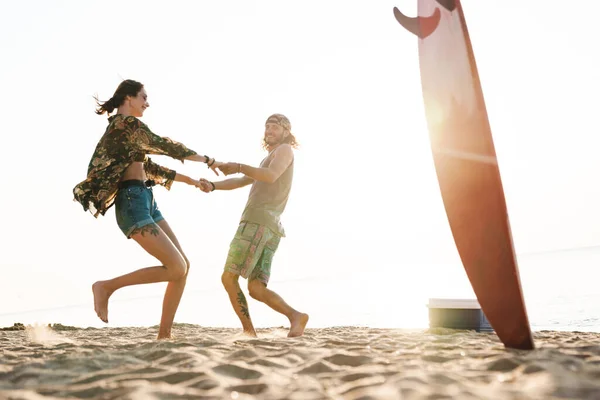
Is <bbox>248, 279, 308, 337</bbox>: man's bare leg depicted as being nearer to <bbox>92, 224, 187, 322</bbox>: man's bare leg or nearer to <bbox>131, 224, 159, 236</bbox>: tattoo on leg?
<bbox>92, 224, 187, 322</bbox>: man's bare leg

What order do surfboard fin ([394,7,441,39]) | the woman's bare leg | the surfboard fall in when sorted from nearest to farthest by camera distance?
the surfboard
surfboard fin ([394,7,441,39])
the woman's bare leg

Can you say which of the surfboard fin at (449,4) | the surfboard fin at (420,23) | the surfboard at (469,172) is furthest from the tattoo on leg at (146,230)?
the surfboard fin at (449,4)

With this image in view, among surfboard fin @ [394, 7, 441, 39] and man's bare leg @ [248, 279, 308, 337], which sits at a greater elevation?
surfboard fin @ [394, 7, 441, 39]

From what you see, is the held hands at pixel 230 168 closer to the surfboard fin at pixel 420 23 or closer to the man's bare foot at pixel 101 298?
the man's bare foot at pixel 101 298

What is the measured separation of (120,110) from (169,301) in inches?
55.6

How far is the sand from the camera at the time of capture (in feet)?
6.45

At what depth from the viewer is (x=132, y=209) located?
3.54 meters

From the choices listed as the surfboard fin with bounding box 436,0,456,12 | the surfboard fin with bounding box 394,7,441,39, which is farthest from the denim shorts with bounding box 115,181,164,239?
the surfboard fin with bounding box 436,0,456,12

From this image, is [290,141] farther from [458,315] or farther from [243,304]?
[458,315]

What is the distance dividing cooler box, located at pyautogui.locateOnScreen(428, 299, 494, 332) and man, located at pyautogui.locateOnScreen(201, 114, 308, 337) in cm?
171

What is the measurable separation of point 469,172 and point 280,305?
1.94 meters

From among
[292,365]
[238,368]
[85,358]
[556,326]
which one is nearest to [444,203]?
[292,365]

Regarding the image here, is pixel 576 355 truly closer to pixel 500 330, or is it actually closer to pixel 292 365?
pixel 500 330

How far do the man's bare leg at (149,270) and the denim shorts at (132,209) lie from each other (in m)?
0.05
